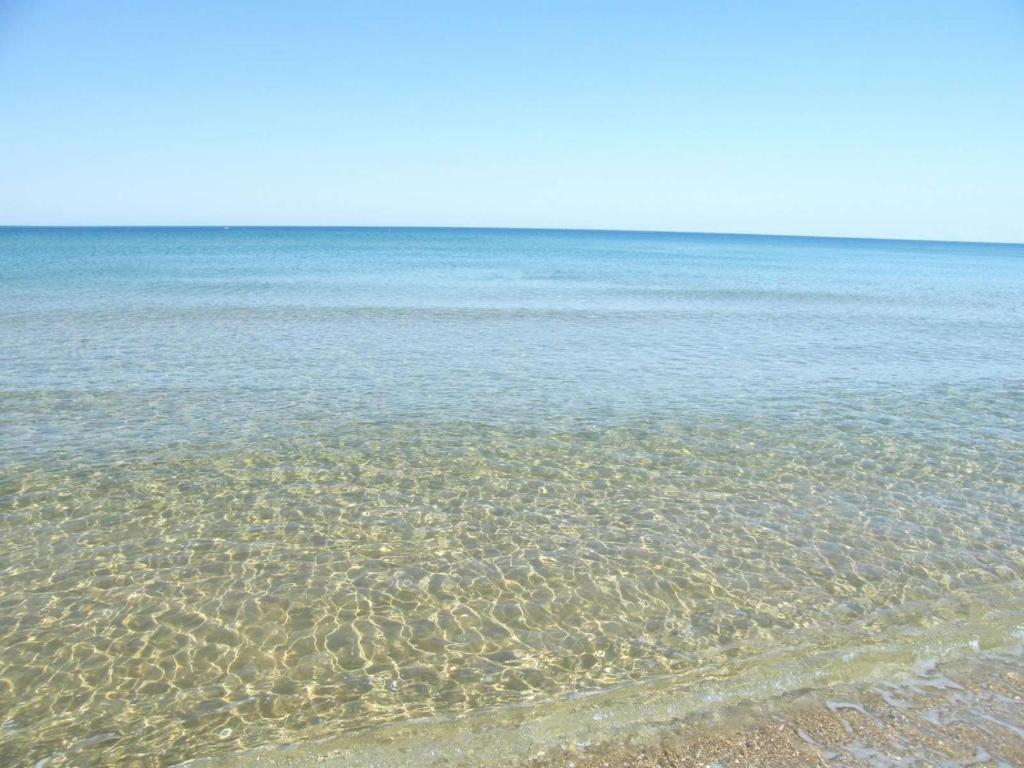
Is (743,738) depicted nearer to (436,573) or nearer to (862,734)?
(862,734)

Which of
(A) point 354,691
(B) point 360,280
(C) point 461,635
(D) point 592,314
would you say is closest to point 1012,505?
(C) point 461,635

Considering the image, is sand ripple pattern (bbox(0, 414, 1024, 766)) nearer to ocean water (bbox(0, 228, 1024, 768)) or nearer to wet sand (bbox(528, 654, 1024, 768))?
ocean water (bbox(0, 228, 1024, 768))

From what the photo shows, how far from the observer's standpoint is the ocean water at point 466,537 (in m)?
6.50

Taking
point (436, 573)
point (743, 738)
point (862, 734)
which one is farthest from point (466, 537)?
point (862, 734)

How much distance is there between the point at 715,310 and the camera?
35.3 metres

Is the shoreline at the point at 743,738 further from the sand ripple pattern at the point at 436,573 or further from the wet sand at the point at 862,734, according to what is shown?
the sand ripple pattern at the point at 436,573

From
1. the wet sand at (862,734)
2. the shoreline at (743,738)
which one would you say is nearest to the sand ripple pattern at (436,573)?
the shoreline at (743,738)

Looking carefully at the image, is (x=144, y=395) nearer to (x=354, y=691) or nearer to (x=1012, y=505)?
(x=354, y=691)

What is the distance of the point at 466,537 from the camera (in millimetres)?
9602

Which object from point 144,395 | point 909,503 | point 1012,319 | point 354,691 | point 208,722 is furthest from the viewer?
point 1012,319

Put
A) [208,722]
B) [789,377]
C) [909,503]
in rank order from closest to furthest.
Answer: [208,722]
[909,503]
[789,377]

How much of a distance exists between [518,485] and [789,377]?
11234 mm

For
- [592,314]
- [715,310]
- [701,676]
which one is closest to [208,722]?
[701,676]

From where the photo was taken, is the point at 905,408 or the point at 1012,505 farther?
the point at 905,408
